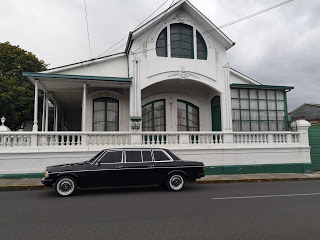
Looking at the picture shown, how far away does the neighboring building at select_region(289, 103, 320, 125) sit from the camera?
35.8 m

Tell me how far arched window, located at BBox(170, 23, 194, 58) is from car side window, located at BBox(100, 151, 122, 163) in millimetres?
7530

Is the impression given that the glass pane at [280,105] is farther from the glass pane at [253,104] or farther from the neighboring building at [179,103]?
the glass pane at [253,104]

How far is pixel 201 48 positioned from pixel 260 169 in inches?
287

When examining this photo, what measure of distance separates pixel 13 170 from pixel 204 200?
8.12 m

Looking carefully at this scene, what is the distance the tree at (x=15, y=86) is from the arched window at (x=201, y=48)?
580 inches

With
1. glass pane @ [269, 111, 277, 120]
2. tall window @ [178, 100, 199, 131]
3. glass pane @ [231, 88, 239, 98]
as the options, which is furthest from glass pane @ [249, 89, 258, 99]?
tall window @ [178, 100, 199, 131]

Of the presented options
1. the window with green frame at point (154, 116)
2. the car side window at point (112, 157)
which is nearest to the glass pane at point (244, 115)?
the window with green frame at point (154, 116)

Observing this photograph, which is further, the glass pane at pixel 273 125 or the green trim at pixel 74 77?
the glass pane at pixel 273 125

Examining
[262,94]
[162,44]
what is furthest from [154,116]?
[262,94]

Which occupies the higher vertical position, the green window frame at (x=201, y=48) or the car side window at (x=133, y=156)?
the green window frame at (x=201, y=48)

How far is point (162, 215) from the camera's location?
18.7ft

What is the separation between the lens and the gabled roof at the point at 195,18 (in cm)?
1340

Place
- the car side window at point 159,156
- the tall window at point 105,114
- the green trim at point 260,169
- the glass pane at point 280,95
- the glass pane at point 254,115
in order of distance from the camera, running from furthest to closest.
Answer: the glass pane at point 280,95 → the glass pane at point 254,115 → the tall window at point 105,114 → the green trim at point 260,169 → the car side window at point 159,156

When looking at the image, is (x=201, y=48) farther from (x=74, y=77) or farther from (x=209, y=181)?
(x=209, y=181)
